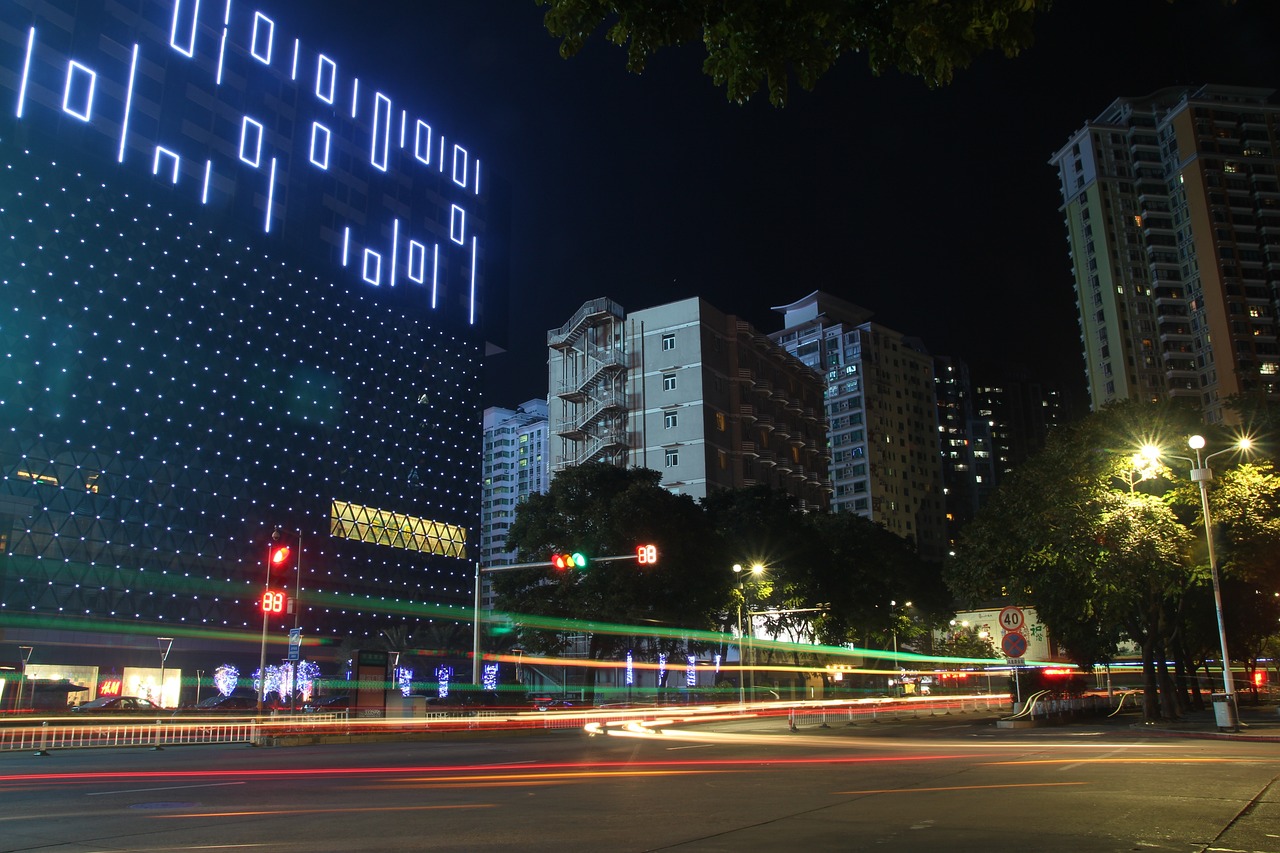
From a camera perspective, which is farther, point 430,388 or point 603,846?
point 430,388

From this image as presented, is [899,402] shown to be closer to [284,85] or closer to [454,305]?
[454,305]

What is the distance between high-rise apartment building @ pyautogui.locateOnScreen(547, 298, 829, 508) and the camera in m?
88.2

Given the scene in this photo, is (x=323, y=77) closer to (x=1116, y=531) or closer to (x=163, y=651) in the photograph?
(x=163, y=651)

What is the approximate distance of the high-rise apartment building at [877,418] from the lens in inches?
6275

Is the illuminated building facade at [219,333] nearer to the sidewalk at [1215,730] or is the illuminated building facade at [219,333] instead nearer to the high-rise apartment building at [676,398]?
the high-rise apartment building at [676,398]

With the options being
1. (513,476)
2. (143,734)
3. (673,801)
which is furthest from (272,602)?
(513,476)

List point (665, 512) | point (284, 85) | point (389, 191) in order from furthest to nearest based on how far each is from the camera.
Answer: point (389, 191), point (284, 85), point (665, 512)

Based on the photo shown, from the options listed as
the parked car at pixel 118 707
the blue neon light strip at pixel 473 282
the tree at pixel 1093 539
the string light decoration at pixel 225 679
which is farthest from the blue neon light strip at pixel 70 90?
the tree at pixel 1093 539

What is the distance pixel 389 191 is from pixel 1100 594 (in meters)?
82.7

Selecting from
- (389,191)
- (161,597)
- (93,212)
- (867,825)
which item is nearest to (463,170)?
(389,191)

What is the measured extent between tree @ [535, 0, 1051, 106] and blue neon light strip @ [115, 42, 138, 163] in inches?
3015

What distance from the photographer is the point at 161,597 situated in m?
69.4

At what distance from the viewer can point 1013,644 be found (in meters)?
25.2

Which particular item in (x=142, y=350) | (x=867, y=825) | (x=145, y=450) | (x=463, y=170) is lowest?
(x=867, y=825)
